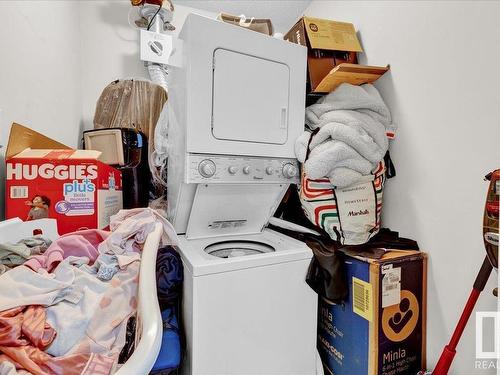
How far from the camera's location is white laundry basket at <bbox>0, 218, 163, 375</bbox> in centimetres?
73

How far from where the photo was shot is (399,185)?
5.46 ft

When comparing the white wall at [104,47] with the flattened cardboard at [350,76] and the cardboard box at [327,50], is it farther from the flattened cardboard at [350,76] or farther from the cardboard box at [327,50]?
the flattened cardboard at [350,76]

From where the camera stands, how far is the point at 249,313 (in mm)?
1307

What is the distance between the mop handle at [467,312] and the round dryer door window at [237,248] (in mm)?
947

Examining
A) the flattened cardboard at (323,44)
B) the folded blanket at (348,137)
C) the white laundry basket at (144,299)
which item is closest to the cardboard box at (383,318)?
the folded blanket at (348,137)

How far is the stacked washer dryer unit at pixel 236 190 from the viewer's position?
1247 mm

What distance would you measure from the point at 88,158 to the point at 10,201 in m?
0.39

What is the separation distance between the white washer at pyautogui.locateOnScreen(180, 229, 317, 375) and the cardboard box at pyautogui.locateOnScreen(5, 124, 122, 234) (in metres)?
0.55

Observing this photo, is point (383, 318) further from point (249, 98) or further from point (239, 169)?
point (249, 98)

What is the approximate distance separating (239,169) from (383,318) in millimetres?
1088

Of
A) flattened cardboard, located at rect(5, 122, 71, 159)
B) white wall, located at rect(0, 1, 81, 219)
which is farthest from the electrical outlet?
flattened cardboard, located at rect(5, 122, 71, 159)

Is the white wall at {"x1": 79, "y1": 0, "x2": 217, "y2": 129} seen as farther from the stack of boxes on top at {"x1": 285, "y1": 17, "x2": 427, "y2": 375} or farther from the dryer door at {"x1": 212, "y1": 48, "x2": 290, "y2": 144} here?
the stack of boxes on top at {"x1": 285, "y1": 17, "x2": 427, "y2": 375}

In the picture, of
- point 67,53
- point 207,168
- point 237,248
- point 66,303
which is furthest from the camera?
point 67,53

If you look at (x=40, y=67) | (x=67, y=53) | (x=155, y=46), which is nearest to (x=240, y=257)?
(x=40, y=67)
